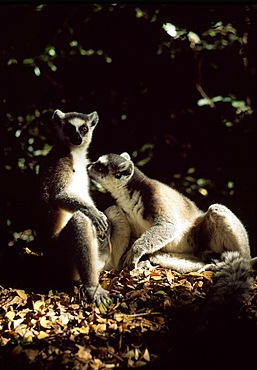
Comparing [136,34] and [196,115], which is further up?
[136,34]

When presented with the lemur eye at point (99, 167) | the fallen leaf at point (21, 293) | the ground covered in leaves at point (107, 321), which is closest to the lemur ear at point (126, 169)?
the lemur eye at point (99, 167)

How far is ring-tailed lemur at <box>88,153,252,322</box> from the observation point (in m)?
4.53

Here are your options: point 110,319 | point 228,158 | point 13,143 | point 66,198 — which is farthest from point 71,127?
point 228,158

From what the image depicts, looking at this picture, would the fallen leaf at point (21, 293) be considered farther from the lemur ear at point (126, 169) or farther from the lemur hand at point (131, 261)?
the lemur ear at point (126, 169)

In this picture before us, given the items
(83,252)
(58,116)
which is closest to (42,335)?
(83,252)

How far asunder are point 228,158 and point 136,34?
7.41 feet

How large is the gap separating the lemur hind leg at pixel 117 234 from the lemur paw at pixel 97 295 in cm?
99

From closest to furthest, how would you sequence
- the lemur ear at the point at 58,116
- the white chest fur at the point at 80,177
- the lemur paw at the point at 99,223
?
the lemur paw at the point at 99,223
the white chest fur at the point at 80,177
the lemur ear at the point at 58,116

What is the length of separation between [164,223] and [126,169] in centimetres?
77

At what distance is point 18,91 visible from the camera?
6016mm

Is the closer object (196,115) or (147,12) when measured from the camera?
(147,12)

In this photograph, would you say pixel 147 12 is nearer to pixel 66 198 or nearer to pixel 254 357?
pixel 66 198

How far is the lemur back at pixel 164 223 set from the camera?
4.53m

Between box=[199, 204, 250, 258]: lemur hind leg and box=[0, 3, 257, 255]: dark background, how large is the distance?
1.45m
